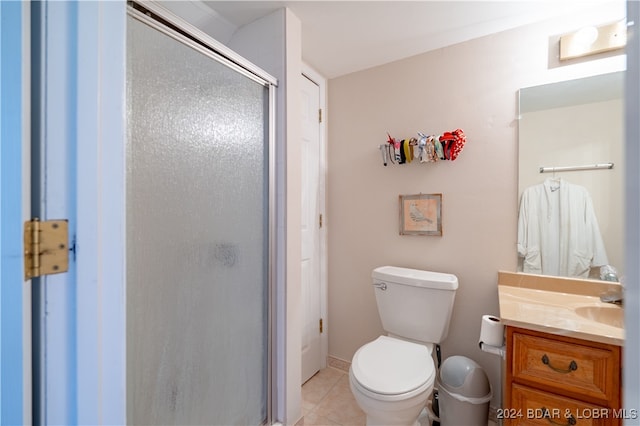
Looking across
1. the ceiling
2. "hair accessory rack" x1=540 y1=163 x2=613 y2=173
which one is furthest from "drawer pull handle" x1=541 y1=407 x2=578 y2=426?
the ceiling

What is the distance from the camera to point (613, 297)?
4.04 feet

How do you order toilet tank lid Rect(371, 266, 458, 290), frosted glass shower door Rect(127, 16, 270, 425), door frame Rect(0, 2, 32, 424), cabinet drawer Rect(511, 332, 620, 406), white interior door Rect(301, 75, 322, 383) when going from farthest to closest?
1. white interior door Rect(301, 75, 322, 383)
2. toilet tank lid Rect(371, 266, 458, 290)
3. cabinet drawer Rect(511, 332, 620, 406)
4. frosted glass shower door Rect(127, 16, 270, 425)
5. door frame Rect(0, 2, 32, 424)

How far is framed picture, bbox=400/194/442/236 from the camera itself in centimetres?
171

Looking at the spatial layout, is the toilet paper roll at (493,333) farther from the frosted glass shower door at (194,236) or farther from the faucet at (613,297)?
the frosted glass shower door at (194,236)

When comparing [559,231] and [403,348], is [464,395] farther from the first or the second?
[559,231]

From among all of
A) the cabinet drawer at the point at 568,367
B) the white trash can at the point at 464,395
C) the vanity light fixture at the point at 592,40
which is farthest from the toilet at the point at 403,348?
the vanity light fixture at the point at 592,40

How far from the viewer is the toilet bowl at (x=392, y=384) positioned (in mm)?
1132

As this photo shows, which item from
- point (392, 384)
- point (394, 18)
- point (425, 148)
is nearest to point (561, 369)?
point (392, 384)

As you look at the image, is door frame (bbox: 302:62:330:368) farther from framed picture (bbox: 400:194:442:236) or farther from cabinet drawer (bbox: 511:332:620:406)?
cabinet drawer (bbox: 511:332:620:406)

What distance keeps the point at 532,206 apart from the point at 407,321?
0.93 metres

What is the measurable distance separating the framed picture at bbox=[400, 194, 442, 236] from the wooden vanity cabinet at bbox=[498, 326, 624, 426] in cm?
75

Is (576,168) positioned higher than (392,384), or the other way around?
(576,168)

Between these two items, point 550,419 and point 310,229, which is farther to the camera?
point 310,229

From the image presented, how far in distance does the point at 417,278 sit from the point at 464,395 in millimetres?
596
